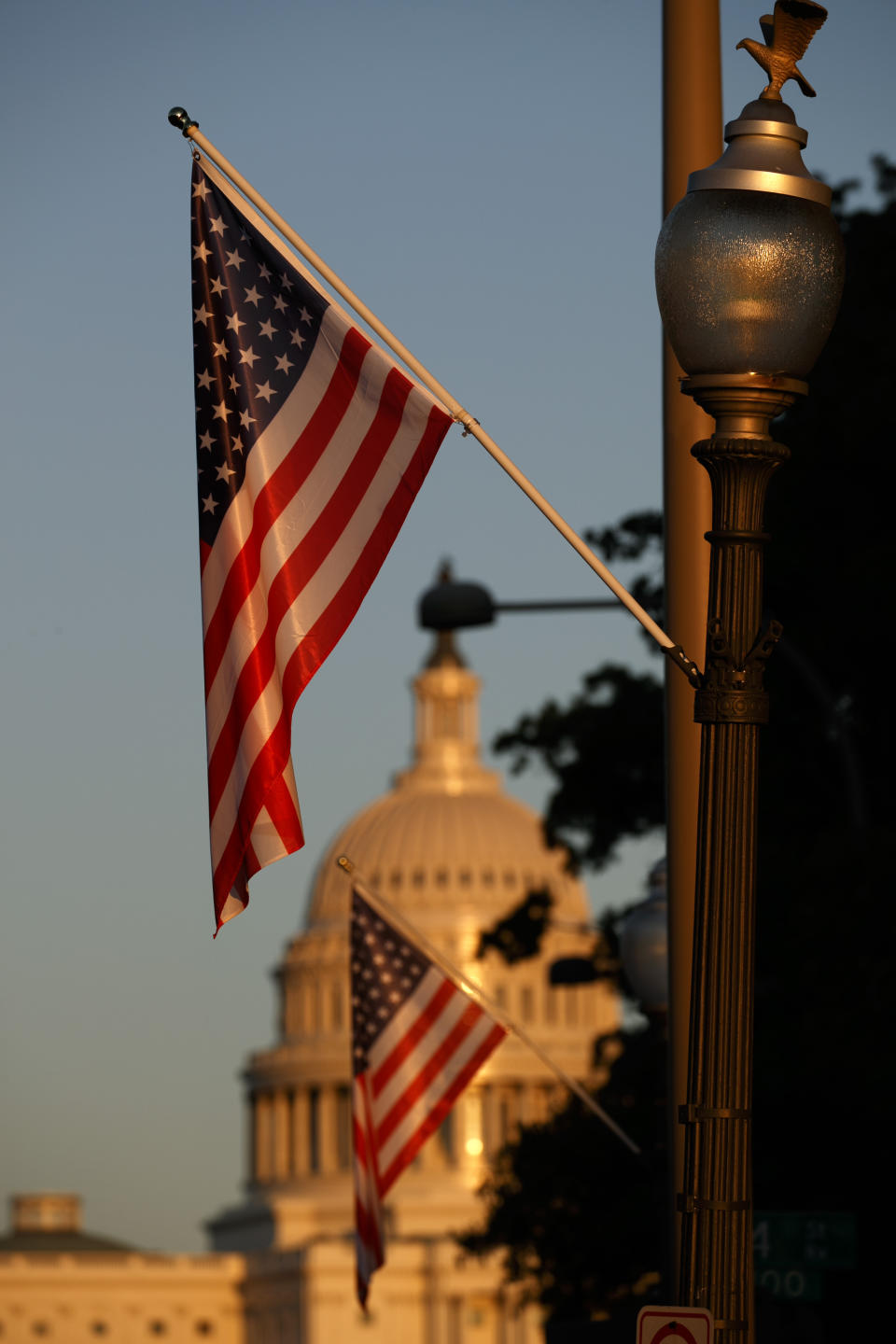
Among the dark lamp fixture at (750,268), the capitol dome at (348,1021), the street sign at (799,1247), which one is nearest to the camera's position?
the dark lamp fixture at (750,268)

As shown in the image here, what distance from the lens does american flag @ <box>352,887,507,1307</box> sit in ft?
75.7

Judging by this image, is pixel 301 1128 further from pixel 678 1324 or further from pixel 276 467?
pixel 678 1324

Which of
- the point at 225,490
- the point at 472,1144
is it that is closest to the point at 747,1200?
the point at 225,490

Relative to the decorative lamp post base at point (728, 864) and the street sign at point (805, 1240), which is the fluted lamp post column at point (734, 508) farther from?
the street sign at point (805, 1240)

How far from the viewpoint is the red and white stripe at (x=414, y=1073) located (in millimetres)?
23031

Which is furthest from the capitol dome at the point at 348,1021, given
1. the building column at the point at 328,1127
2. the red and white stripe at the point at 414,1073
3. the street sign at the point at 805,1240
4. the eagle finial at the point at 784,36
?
the eagle finial at the point at 784,36

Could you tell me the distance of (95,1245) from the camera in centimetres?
19912

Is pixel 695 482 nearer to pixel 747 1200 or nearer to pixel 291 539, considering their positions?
pixel 291 539

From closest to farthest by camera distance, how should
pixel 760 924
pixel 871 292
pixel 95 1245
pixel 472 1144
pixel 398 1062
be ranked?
1. pixel 398 1062
2. pixel 760 924
3. pixel 871 292
4. pixel 472 1144
5. pixel 95 1245

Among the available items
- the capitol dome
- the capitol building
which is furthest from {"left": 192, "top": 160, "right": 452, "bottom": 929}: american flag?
the capitol dome

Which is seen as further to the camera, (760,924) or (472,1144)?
(472,1144)

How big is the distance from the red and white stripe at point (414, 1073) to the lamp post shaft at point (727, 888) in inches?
543

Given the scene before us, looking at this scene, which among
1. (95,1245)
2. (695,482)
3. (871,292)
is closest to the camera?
(695,482)

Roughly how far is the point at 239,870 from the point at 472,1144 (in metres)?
148
